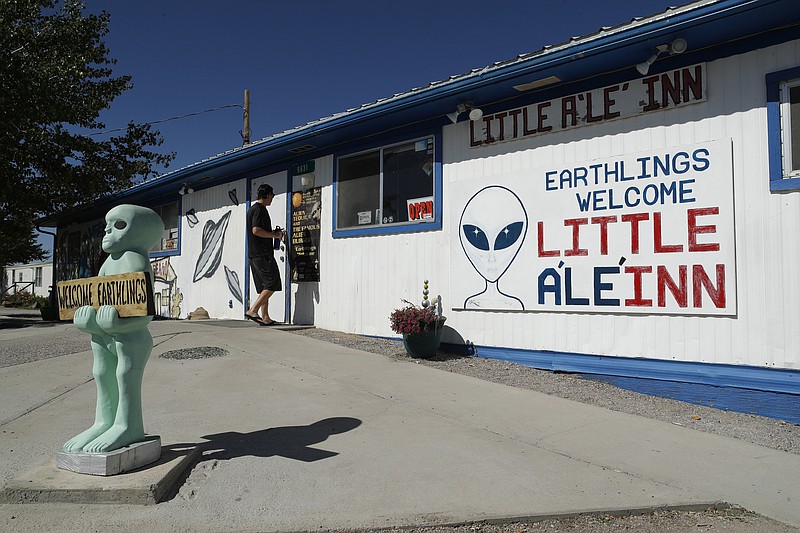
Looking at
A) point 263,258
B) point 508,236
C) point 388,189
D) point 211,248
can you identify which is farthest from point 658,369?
point 211,248

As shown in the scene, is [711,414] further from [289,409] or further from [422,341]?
[289,409]

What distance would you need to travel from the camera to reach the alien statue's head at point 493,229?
750 cm

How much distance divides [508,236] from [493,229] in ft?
0.81

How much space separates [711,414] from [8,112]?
14.3 meters

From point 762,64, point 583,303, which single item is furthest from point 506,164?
point 762,64

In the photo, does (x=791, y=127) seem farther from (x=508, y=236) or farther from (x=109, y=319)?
(x=109, y=319)

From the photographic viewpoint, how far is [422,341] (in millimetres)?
7535

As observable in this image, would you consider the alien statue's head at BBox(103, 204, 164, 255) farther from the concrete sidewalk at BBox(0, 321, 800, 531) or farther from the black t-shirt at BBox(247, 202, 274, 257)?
the black t-shirt at BBox(247, 202, 274, 257)

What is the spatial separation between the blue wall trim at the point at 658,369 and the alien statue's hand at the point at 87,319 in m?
5.00

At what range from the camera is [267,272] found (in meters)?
10.3

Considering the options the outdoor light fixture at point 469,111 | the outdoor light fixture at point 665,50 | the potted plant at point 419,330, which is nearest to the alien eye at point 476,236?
the potted plant at point 419,330

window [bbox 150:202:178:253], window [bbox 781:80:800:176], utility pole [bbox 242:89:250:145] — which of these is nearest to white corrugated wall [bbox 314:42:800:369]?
window [bbox 781:80:800:176]

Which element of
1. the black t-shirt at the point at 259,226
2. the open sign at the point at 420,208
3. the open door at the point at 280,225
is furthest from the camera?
the open door at the point at 280,225

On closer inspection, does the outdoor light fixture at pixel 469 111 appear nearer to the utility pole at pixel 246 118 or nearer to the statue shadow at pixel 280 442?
the statue shadow at pixel 280 442
